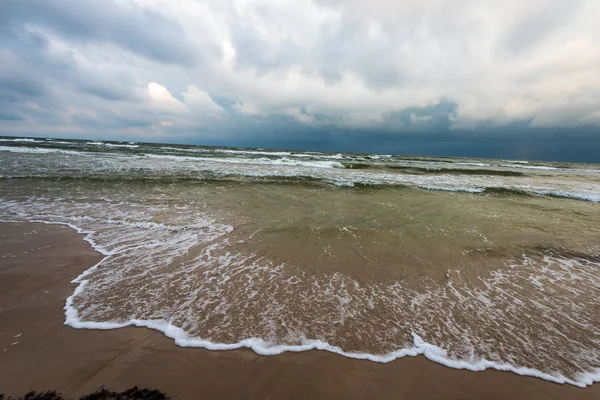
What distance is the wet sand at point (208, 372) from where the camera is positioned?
2670 millimetres

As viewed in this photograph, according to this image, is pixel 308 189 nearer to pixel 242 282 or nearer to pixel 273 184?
pixel 273 184

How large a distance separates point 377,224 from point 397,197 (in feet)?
19.3

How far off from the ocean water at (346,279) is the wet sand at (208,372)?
156 mm

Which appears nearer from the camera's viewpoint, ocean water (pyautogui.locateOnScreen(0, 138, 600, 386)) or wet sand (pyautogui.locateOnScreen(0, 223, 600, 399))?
wet sand (pyautogui.locateOnScreen(0, 223, 600, 399))

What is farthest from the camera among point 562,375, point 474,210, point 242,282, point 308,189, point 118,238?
point 308,189

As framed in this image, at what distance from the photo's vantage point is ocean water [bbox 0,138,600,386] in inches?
136

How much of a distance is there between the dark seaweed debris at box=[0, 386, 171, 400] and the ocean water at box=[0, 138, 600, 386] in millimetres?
734

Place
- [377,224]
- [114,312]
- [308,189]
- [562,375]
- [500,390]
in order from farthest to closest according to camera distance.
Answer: [308,189]
[377,224]
[114,312]
[562,375]
[500,390]

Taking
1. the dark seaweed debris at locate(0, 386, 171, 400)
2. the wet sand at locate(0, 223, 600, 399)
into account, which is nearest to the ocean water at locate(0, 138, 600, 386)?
the wet sand at locate(0, 223, 600, 399)

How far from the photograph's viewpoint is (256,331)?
3.54 metres

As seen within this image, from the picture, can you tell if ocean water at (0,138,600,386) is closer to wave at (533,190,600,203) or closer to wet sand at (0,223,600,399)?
wet sand at (0,223,600,399)

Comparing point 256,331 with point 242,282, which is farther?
point 242,282

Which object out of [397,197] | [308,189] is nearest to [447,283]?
[397,197]

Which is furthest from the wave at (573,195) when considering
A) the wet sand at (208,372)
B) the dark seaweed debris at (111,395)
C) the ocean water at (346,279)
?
the dark seaweed debris at (111,395)
